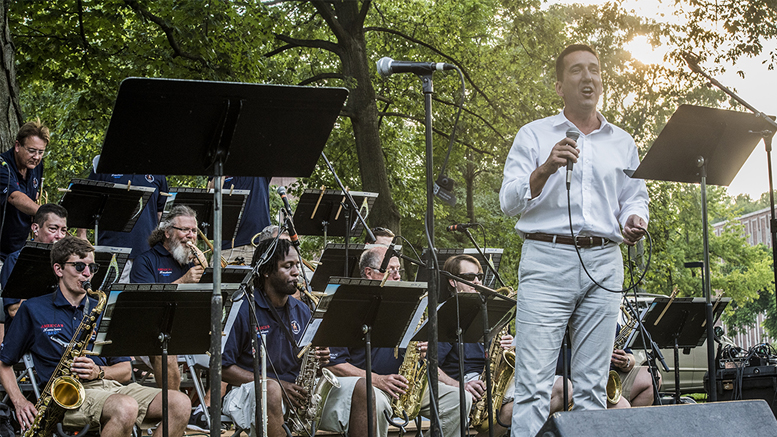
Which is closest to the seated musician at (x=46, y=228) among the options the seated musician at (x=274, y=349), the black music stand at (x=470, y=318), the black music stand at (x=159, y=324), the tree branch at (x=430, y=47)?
the seated musician at (x=274, y=349)

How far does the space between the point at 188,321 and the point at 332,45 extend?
9.52 m

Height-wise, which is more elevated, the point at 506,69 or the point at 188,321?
the point at 506,69

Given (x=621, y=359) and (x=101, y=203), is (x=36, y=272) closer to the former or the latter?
(x=101, y=203)

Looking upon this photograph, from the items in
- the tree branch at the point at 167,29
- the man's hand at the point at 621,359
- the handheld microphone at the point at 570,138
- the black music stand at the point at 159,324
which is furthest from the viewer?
the tree branch at the point at 167,29

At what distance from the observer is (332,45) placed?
1281cm

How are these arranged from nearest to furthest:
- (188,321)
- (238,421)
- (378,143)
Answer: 1. (188,321)
2. (238,421)
3. (378,143)

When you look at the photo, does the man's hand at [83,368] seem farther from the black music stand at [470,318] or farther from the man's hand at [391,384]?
the black music stand at [470,318]

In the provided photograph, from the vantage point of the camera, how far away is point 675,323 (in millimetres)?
6820

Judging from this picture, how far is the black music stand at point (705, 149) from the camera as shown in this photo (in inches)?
154

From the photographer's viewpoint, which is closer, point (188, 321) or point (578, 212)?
point (578, 212)

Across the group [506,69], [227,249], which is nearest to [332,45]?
[506,69]

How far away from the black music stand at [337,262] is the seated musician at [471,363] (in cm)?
88

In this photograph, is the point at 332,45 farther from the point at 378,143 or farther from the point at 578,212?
the point at 578,212

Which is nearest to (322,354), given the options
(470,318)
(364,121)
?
(470,318)
